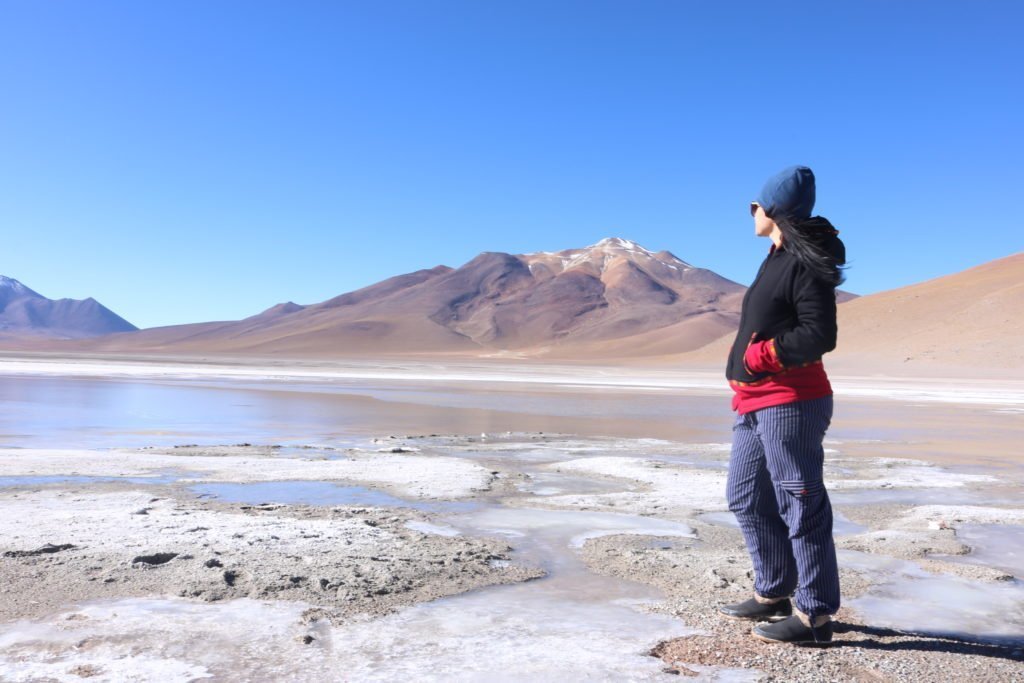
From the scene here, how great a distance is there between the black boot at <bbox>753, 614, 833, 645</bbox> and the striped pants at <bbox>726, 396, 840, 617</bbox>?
0.20ft

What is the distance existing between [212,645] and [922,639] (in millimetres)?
2814

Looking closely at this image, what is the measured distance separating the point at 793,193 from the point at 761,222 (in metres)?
0.22

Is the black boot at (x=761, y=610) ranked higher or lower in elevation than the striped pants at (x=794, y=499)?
lower

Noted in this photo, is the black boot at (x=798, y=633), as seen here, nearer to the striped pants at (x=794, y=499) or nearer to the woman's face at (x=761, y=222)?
the striped pants at (x=794, y=499)

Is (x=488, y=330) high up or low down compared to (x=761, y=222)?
up

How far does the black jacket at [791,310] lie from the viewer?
319cm

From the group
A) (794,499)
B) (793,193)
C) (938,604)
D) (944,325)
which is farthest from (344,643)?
(944,325)

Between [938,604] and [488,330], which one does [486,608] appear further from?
[488,330]

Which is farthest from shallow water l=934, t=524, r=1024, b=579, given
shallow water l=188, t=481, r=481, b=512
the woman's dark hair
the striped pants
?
shallow water l=188, t=481, r=481, b=512

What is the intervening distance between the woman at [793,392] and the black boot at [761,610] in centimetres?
6

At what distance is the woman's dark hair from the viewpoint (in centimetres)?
324

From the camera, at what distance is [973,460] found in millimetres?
10602

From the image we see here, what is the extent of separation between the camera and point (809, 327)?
3.20 m

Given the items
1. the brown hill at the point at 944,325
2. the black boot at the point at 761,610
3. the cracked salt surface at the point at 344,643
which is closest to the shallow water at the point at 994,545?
the black boot at the point at 761,610
